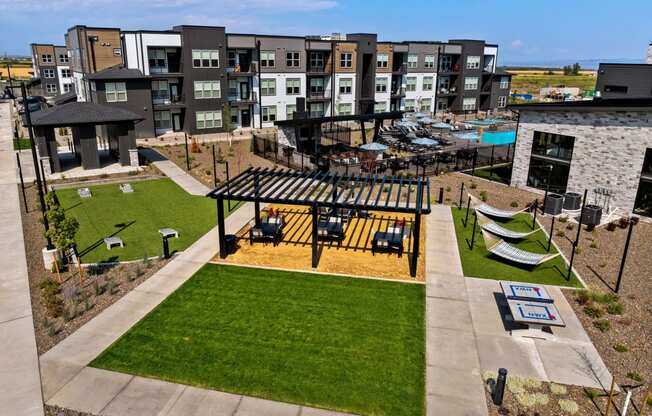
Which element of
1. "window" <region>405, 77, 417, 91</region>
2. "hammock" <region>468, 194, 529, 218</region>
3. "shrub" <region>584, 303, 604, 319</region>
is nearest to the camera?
"shrub" <region>584, 303, 604, 319</region>

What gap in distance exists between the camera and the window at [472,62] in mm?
74562

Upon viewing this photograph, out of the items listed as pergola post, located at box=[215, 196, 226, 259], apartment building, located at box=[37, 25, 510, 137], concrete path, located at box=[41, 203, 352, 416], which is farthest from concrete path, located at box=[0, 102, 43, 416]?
apartment building, located at box=[37, 25, 510, 137]

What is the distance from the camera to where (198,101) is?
171 ft

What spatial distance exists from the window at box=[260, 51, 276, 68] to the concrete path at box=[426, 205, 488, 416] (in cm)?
4069

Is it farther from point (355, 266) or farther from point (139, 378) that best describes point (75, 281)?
point (355, 266)

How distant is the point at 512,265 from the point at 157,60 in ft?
146

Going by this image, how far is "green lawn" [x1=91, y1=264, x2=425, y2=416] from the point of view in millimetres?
12531

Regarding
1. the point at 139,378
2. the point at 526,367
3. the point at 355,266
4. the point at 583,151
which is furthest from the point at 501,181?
the point at 139,378

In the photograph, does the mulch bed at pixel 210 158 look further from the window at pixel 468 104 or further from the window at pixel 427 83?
the window at pixel 468 104

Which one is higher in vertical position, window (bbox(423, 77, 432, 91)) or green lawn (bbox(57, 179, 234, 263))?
window (bbox(423, 77, 432, 91))

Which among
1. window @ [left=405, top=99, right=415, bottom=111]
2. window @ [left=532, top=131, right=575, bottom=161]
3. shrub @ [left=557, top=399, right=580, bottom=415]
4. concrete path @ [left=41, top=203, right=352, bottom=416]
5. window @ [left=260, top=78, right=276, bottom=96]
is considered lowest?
concrete path @ [left=41, top=203, right=352, bottom=416]

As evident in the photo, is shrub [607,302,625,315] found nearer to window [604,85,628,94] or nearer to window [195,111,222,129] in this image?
window [604,85,628,94]

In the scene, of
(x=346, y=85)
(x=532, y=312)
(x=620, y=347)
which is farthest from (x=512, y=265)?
(x=346, y=85)

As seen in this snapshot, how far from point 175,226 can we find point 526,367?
18.6 m
